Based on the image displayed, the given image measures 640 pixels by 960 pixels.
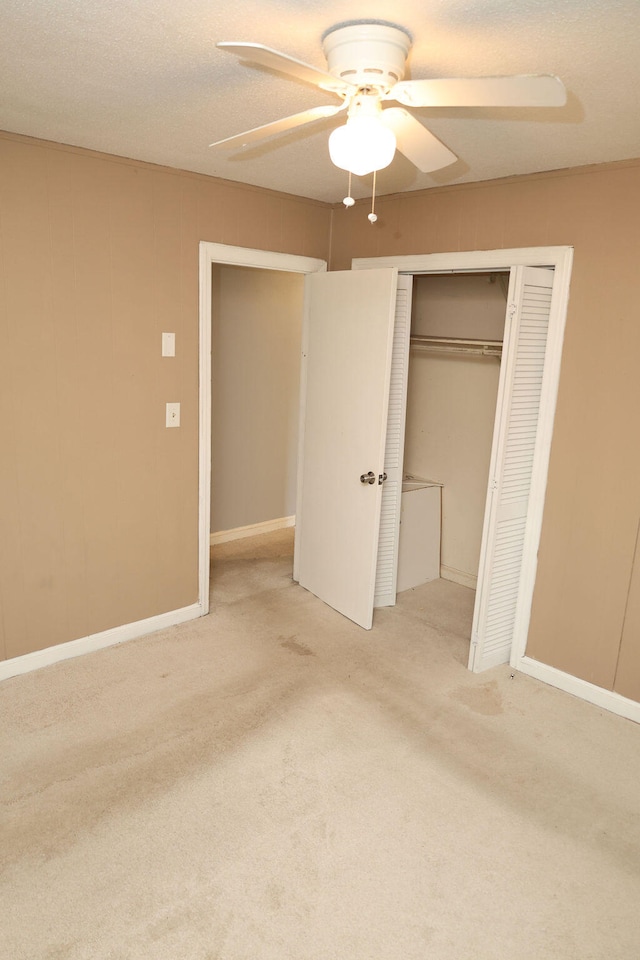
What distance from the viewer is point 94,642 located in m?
3.31

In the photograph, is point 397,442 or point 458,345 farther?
point 458,345

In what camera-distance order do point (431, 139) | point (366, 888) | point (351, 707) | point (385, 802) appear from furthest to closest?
point (351, 707)
point (385, 802)
point (366, 888)
point (431, 139)

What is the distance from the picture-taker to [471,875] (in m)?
2.06

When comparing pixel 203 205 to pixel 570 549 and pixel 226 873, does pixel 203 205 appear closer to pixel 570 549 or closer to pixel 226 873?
pixel 570 549

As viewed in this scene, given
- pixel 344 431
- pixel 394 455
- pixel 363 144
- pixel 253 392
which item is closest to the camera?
pixel 363 144

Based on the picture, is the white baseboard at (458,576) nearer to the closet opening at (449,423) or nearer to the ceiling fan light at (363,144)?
the closet opening at (449,423)

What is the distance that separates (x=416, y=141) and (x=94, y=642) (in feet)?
8.90

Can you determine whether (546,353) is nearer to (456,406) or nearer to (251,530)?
(456,406)

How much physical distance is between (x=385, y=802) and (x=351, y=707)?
0.59m

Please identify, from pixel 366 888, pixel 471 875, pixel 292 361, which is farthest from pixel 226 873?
pixel 292 361

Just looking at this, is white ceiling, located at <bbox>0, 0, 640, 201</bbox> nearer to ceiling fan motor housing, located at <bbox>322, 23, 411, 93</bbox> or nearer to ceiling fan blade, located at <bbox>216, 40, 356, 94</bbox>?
ceiling fan motor housing, located at <bbox>322, 23, 411, 93</bbox>

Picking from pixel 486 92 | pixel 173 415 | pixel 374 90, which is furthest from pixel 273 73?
pixel 173 415

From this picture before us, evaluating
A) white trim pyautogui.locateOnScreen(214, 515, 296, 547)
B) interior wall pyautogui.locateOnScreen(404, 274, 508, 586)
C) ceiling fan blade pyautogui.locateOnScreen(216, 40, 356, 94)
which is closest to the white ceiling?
ceiling fan blade pyautogui.locateOnScreen(216, 40, 356, 94)

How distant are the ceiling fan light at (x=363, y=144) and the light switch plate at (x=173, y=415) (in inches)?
78.7
